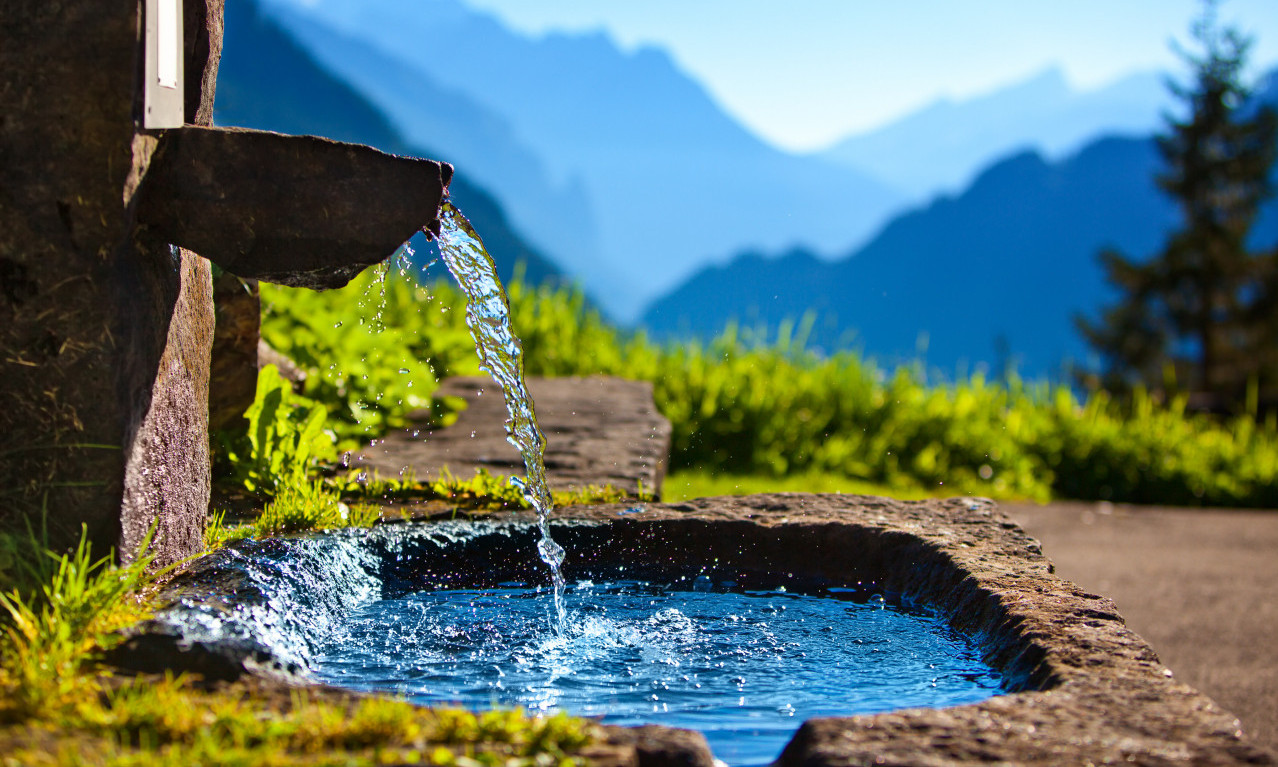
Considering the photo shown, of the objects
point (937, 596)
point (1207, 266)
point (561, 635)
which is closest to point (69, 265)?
point (561, 635)

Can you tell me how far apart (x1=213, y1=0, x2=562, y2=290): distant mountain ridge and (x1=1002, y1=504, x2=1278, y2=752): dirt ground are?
40.3 meters

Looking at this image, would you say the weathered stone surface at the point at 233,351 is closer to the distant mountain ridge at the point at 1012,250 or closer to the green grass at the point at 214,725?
the green grass at the point at 214,725

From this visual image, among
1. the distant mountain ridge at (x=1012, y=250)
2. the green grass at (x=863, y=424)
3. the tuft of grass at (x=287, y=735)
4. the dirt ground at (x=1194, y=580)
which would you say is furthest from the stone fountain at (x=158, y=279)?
the distant mountain ridge at (x=1012, y=250)

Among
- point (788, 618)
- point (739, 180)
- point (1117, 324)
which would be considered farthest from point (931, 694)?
point (739, 180)

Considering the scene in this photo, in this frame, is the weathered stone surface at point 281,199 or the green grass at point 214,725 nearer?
the green grass at point 214,725

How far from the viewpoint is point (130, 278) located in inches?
90.4

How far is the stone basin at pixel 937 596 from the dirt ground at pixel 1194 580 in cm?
168

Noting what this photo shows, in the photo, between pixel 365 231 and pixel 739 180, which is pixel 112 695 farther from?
pixel 739 180

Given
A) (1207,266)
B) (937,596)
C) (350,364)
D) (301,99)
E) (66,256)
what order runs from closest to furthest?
(66,256) → (937,596) → (350,364) → (1207,266) → (301,99)

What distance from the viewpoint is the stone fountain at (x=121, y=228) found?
2.15m

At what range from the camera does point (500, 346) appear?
3.44 metres

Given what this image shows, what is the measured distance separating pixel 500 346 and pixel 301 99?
5408cm

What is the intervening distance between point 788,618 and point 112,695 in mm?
1644

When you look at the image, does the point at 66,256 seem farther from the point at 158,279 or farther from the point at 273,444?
the point at 273,444
